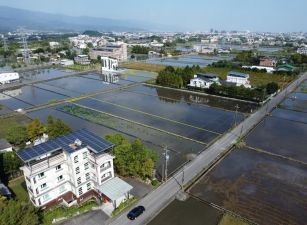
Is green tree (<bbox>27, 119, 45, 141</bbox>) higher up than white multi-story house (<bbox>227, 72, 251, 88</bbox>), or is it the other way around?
white multi-story house (<bbox>227, 72, 251, 88</bbox>)

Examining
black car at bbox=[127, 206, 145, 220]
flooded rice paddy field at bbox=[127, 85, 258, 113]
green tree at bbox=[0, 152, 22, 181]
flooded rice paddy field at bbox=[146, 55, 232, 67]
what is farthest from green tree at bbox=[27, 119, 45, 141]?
flooded rice paddy field at bbox=[146, 55, 232, 67]

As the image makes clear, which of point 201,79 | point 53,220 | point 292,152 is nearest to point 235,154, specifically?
point 292,152

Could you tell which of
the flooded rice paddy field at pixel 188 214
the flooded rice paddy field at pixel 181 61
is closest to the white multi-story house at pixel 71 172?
the flooded rice paddy field at pixel 188 214

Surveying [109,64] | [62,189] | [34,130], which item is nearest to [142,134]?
[34,130]

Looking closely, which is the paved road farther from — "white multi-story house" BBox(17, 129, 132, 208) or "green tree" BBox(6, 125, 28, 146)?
"green tree" BBox(6, 125, 28, 146)

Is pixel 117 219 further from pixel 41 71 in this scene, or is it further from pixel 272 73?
pixel 41 71
